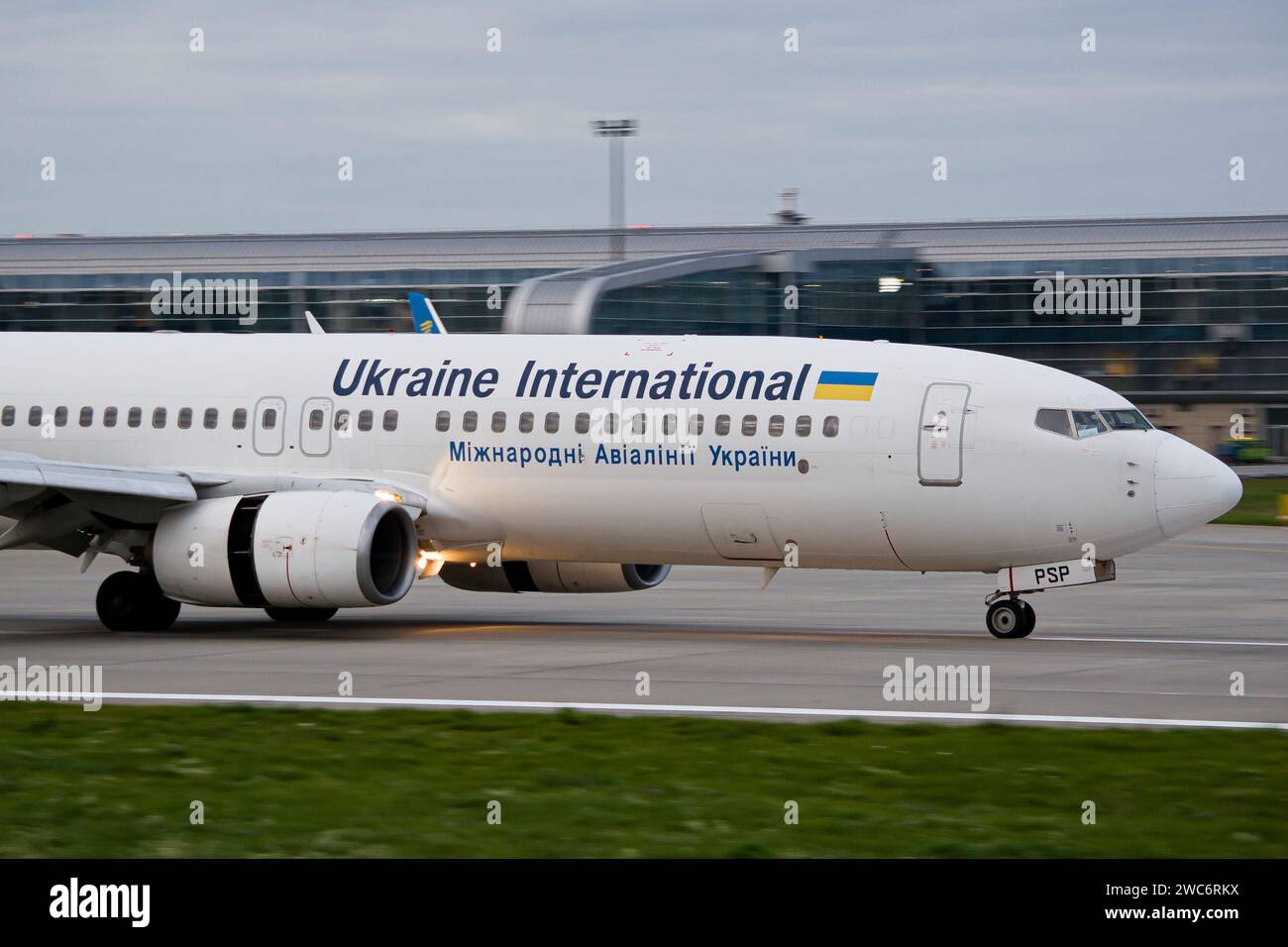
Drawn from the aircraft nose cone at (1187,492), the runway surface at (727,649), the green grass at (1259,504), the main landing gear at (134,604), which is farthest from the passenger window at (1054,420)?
the green grass at (1259,504)

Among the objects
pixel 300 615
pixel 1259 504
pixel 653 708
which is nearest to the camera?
pixel 653 708

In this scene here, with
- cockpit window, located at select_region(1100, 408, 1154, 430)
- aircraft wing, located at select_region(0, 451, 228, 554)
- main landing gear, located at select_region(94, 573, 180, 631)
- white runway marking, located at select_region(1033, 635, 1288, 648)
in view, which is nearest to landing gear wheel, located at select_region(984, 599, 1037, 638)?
white runway marking, located at select_region(1033, 635, 1288, 648)

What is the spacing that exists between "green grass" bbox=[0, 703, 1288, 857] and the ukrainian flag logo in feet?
24.8

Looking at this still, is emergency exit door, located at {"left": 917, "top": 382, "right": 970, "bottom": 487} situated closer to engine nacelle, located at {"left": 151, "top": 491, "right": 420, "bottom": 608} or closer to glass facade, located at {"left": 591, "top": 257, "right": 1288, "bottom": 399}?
engine nacelle, located at {"left": 151, "top": 491, "right": 420, "bottom": 608}

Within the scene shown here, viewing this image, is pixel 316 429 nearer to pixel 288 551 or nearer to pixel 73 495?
pixel 288 551

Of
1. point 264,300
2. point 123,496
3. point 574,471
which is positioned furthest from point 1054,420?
point 264,300

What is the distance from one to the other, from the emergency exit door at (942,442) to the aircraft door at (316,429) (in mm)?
7513

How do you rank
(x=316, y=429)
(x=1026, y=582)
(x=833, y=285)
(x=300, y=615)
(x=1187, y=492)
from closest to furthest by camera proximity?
1. (x=1187, y=492)
2. (x=1026, y=582)
3. (x=316, y=429)
4. (x=300, y=615)
5. (x=833, y=285)

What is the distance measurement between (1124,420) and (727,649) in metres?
5.21

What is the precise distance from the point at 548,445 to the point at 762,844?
1269 cm

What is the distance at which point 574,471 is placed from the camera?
2205cm

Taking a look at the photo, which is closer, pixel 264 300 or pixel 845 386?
pixel 845 386

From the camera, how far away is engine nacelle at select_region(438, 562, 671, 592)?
24.0m

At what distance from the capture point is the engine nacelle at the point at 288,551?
20.9 m
